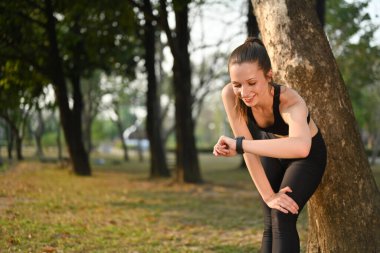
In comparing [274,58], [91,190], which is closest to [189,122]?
[91,190]

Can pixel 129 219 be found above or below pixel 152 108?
below

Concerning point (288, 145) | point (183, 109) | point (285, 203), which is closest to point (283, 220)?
point (285, 203)

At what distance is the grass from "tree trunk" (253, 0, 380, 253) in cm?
211

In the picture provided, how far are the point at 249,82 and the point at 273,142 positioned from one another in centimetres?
43

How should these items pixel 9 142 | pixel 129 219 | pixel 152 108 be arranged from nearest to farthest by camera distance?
pixel 129 219 → pixel 152 108 → pixel 9 142

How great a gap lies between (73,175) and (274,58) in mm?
14782

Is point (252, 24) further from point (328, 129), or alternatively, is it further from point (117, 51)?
point (328, 129)

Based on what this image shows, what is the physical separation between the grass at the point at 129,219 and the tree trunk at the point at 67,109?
4292 mm

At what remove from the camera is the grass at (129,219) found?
5.88 m

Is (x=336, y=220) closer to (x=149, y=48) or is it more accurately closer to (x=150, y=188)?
(x=150, y=188)

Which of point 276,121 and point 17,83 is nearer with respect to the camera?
point 276,121

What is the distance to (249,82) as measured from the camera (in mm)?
3115

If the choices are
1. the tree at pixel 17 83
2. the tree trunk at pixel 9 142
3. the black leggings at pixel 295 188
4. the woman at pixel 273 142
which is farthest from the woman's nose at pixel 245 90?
the tree trunk at pixel 9 142

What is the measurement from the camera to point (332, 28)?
21.7 m
